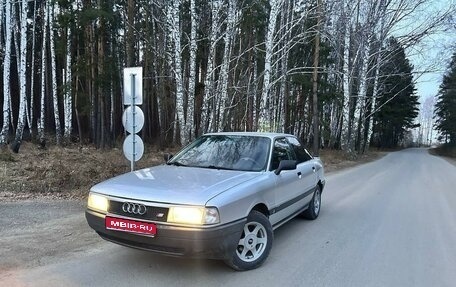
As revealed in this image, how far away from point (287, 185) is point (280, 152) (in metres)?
0.52

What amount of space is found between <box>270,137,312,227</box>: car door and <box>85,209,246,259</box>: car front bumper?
114cm

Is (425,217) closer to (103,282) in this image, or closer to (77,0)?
(103,282)

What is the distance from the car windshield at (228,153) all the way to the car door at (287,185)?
0.65ft

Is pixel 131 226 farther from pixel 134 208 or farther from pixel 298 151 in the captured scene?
pixel 298 151

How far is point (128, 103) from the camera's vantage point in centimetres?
752

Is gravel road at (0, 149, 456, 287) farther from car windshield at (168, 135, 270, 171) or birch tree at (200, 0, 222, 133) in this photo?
birch tree at (200, 0, 222, 133)

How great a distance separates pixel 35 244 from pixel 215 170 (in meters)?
2.67

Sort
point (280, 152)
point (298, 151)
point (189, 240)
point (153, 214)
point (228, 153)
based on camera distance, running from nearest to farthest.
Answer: point (189, 240)
point (153, 214)
point (228, 153)
point (280, 152)
point (298, 151)

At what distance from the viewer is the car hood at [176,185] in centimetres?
391

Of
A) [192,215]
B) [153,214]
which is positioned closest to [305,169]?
[192,215]

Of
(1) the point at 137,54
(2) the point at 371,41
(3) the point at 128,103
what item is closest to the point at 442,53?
(2) the point at 371,41

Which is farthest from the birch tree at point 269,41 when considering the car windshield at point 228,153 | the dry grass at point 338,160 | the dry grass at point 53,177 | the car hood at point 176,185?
the car hood at point 176,185

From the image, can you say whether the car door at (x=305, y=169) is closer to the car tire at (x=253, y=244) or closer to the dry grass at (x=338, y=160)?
the car tire at (x=253, y=244)

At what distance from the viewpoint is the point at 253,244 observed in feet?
15.0
